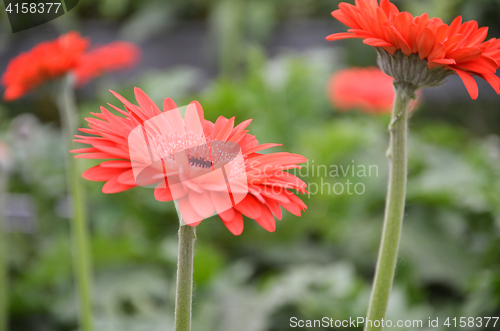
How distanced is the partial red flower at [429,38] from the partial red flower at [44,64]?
383mm

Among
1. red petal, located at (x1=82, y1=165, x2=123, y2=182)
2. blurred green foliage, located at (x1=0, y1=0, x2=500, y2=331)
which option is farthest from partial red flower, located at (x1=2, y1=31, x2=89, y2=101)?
red petal, located at (x1=82, y1=165, x2=123, y2=182)

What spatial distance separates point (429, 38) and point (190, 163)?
0.15m

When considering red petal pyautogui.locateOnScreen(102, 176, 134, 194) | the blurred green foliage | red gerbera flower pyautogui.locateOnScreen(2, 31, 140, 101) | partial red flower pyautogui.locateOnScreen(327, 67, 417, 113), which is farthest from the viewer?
partial red flower pyautogui.locateOnScreen(327, 67, 417, 113)

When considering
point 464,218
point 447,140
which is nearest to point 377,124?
point 447,140

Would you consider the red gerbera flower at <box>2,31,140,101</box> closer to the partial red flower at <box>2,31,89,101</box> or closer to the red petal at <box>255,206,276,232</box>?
the partial red flower at <box>2,31,89,101</box>

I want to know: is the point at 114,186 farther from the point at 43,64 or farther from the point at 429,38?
the point at 43,64

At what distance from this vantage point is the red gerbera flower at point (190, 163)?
19 cm

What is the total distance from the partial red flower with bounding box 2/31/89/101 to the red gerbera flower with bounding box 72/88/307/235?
0.33 meters

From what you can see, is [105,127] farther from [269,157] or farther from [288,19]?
[288,19]

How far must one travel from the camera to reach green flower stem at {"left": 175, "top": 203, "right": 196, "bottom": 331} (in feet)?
0.70

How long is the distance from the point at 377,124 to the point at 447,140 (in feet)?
0.62

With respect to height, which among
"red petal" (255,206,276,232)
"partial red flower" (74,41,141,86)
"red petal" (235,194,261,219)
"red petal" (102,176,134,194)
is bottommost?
"red petal" (255,206,276,232)

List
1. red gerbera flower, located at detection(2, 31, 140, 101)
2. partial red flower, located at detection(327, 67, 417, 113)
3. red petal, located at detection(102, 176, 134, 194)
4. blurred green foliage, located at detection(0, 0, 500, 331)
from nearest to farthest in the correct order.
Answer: red petal, located at detection(102, 176, 134, 194)
red gerbera flower, located at detection(2, 31, 140, 101)
blurred green foliage, located at detection(0, 0, 500, 331)
partial red flower, located at detection(327, 67, 417, 113)

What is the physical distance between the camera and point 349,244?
2.85 feet
